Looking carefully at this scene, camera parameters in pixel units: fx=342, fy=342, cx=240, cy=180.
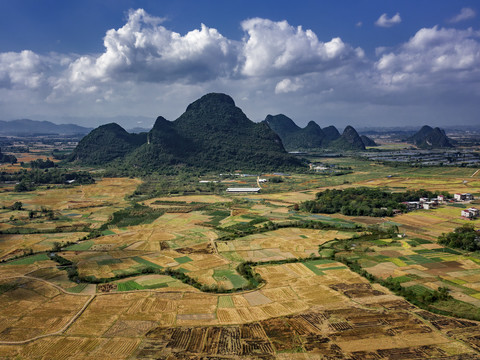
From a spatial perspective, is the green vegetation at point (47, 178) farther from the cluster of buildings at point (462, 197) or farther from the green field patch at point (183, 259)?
the cluster of buildings at point (462, 197)

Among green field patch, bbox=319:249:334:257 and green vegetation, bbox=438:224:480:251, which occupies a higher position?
green vegetation, bbox=438:224:480:251

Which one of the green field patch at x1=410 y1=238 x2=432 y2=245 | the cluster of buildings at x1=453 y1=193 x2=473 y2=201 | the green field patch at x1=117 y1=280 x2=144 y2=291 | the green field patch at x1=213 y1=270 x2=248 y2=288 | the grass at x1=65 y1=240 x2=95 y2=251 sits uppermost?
the cluster of buildings at x1=453 y1=193 x2=473 y2=201

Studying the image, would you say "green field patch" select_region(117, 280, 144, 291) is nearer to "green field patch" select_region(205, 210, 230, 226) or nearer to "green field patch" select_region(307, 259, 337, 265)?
"green field patch" select_region(307, 259, 337, 265)

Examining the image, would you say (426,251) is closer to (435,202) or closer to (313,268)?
(313,268)

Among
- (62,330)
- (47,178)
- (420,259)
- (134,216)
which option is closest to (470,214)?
(420,259)

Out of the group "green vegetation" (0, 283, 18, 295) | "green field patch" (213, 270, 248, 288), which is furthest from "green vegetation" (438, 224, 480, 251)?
"green vegetation" (0, 283, 18, 295)

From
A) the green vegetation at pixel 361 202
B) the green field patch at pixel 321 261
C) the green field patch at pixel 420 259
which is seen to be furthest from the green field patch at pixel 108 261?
the green vegetation at pixel 361 202

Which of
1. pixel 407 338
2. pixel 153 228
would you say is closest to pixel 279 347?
pixel 407 338
